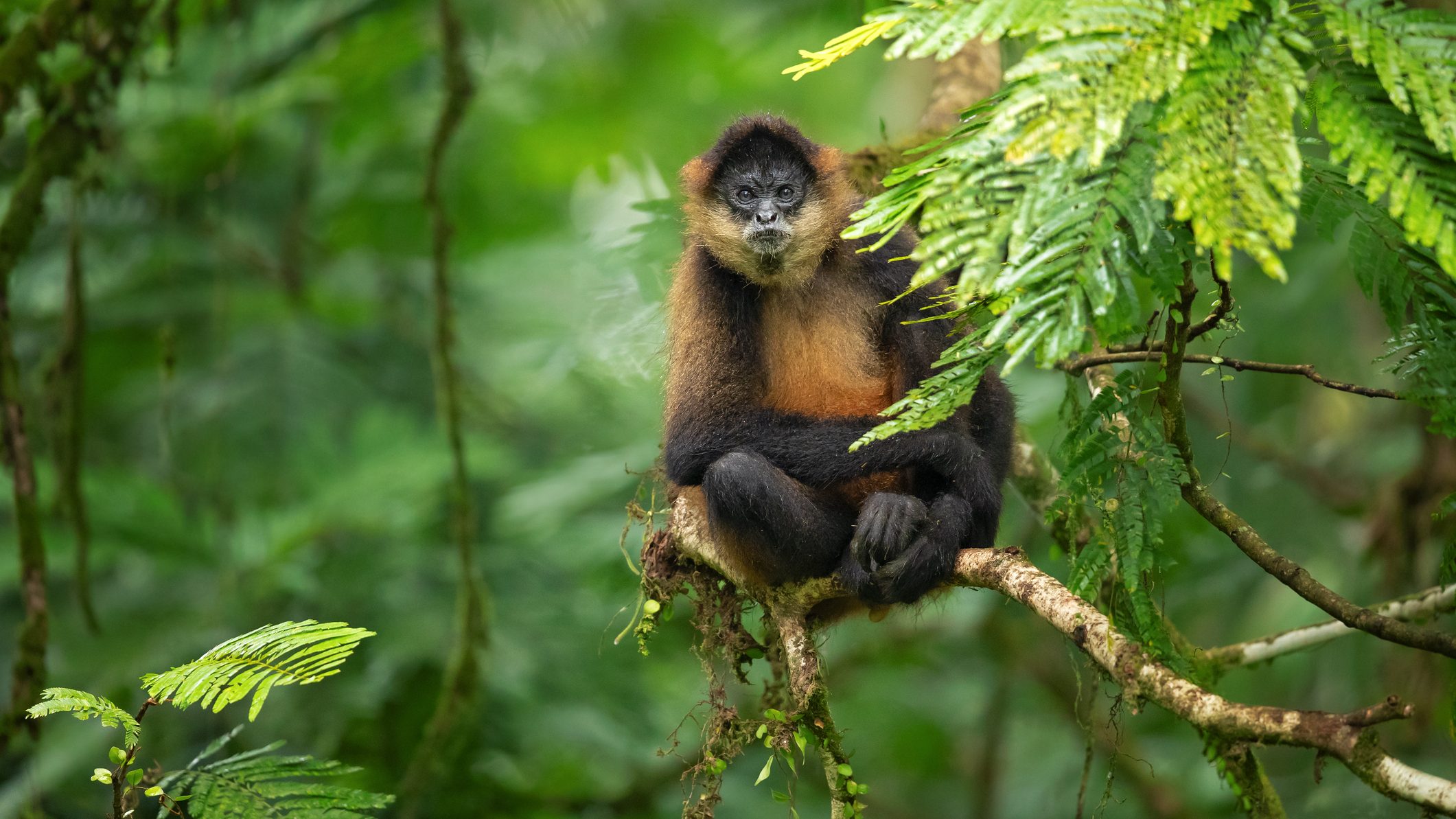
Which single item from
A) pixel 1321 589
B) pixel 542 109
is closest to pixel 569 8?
pixel 542 109

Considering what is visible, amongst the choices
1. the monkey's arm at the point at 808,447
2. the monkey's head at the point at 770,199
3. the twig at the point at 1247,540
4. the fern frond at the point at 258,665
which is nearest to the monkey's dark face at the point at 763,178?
the monkey's head at the point at 770,199

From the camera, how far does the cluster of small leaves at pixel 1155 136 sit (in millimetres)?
2195

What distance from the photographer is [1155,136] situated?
244 centimetres

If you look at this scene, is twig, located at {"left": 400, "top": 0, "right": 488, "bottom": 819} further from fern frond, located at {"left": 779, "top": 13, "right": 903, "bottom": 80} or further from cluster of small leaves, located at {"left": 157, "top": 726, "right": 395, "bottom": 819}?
fern frond, located at {"left": 779, "top": 13, "right": 903, "bottom": 80}

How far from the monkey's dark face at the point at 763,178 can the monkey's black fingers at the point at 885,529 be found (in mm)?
1781

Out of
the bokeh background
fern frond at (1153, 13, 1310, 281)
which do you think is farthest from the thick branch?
fern frond at (1153, 13, 1310, 281)

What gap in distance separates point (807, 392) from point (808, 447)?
1.94ft

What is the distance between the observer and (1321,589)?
3.17m

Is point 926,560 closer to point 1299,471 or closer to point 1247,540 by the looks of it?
point 1247,540

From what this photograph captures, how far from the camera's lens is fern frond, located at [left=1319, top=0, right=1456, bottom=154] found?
2234mm

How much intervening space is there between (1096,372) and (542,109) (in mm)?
10649

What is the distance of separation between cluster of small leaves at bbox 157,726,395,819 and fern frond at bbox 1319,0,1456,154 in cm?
337

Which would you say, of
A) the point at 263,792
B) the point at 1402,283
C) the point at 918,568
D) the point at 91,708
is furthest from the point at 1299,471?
the point at 91,708

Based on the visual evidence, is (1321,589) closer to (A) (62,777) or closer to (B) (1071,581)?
(B) (1071,581)
